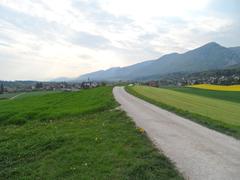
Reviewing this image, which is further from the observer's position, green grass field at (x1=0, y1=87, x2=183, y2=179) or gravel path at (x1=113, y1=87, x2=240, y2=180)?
green grass field at (x1=0, y1=87, x2=183, y2=179)

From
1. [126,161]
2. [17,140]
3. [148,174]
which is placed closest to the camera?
[148,174]

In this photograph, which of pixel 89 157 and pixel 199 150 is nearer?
pixel 89 157

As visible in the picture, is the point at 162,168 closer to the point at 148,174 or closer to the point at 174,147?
the point at 148,174

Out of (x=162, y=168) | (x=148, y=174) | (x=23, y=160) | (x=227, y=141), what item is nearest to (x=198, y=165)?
(x=162, y=168)

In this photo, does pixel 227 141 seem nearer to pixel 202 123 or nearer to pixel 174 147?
pixel 174 147

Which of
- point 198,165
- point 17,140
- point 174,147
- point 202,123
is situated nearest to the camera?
point 198,165

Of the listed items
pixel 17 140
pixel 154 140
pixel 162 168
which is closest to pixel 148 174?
pixel 162 168

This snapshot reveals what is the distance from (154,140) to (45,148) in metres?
5.13

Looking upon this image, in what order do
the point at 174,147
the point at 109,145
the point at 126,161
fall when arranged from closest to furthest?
the point at 126,161 < the point at 174,147 < the point at 109,145

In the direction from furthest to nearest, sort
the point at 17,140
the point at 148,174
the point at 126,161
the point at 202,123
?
the point at 202,123
the point at 17,140
the point at 126,161
the point at 148,174

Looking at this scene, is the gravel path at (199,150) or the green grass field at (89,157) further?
the green grass field at (89,157)

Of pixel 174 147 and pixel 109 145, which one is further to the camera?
pixel 109 145

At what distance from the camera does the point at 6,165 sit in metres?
12.1

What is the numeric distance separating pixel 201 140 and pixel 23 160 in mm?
7919
